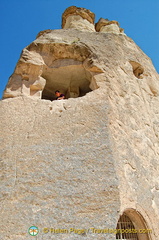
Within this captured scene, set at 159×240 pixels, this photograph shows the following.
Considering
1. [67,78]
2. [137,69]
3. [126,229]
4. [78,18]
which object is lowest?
[126,229]

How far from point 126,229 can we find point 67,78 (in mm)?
4067

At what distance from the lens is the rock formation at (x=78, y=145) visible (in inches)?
134

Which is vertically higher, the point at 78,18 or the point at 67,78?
the point at 78,18

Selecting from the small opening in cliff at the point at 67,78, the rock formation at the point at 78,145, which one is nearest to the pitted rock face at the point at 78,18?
the rock formation at the point at 78,145


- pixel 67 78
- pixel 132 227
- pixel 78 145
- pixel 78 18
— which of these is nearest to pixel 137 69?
pixel 67 78

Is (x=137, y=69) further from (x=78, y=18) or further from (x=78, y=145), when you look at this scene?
(x=78, y=18)

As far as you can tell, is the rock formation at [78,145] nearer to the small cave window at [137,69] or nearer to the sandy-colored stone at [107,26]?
the small cave window at [137,69]

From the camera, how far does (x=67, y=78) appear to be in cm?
652

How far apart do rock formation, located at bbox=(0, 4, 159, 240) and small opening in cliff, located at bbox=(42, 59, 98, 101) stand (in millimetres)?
27

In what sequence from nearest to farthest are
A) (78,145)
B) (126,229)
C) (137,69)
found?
(126,229)
(78,145)
(137,69)

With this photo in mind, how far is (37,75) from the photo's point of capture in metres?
5.80

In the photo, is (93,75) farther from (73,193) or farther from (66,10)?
(66,10)

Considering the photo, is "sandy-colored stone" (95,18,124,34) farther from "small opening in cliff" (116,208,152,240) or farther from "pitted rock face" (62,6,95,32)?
"small opening in cliff" (116,208,152,240)

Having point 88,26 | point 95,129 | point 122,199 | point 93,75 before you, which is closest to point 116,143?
point 95,129
